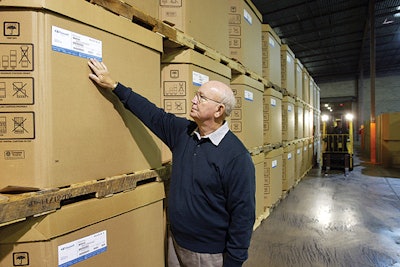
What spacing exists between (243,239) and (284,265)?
5.84 ft

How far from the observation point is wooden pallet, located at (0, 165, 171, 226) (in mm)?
1071

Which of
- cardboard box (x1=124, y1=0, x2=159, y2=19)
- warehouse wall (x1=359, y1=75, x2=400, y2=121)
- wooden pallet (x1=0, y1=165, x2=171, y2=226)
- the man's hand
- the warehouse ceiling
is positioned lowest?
wooden pallet (x1=0, y1=165, x2=171, y2=226)

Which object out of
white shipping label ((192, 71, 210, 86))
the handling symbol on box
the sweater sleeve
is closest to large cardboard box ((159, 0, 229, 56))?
white shipping label ((192, 71, 210, 86))

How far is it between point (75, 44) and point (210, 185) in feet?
3.49

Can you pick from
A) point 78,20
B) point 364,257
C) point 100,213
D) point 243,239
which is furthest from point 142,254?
point 364,257

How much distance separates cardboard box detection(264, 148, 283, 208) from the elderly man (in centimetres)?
288

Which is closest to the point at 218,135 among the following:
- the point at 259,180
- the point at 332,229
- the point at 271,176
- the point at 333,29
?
the point at 259,180

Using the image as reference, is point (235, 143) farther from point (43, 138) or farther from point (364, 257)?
point (364, 257)

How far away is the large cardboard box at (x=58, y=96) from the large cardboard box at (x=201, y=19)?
0.63 meters

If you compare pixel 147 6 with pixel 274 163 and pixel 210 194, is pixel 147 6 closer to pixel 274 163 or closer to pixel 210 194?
pixel 210 194

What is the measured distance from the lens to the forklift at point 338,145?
30.5 ft

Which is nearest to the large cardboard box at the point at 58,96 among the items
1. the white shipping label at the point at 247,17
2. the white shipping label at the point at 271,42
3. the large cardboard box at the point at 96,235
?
the large cardboard box at the point at 96,235

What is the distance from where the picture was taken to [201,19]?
243 centimetres

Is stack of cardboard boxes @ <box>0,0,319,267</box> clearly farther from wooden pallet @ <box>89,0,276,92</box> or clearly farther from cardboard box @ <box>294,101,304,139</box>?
cardboard box @ <box>294,101,304,139</box>
